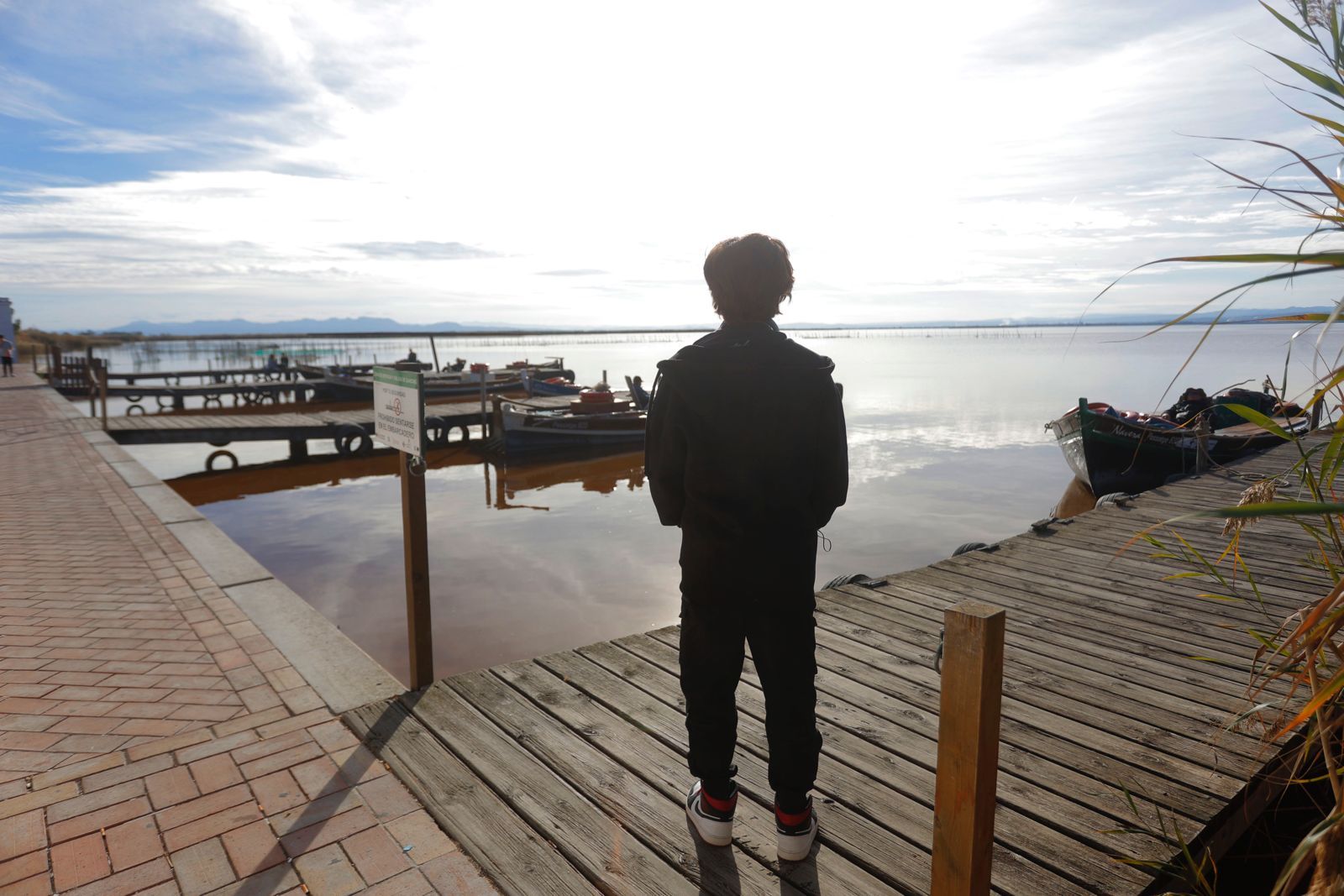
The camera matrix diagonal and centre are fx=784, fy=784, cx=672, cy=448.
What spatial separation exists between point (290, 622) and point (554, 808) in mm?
2687

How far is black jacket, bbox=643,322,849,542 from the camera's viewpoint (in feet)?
6.93

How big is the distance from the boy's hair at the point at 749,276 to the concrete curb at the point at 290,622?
2598 millimetres

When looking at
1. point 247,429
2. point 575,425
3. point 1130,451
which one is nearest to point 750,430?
point 1130,451

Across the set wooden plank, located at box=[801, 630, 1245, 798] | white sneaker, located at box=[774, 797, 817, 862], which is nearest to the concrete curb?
white sneaker, located at box=[774, 797, 817, 862]

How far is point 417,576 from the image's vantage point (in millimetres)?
3695

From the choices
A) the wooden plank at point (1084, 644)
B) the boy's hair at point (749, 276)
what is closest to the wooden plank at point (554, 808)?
the boy's hair at point (749, 276)

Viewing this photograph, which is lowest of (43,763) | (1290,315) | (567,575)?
(567,575)

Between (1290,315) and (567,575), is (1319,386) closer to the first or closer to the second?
(1290,315)

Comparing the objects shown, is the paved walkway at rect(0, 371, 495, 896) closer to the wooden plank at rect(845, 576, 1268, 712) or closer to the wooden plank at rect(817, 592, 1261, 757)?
the wooden plank at rect(817, 592, 1261, 757)

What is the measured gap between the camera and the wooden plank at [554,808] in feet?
7.82

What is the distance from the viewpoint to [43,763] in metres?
3.13

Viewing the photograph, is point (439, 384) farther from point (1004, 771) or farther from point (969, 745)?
point (969, 745)

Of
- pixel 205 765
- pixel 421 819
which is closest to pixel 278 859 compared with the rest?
pixel 421 819

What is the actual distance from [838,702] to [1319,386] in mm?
2496
